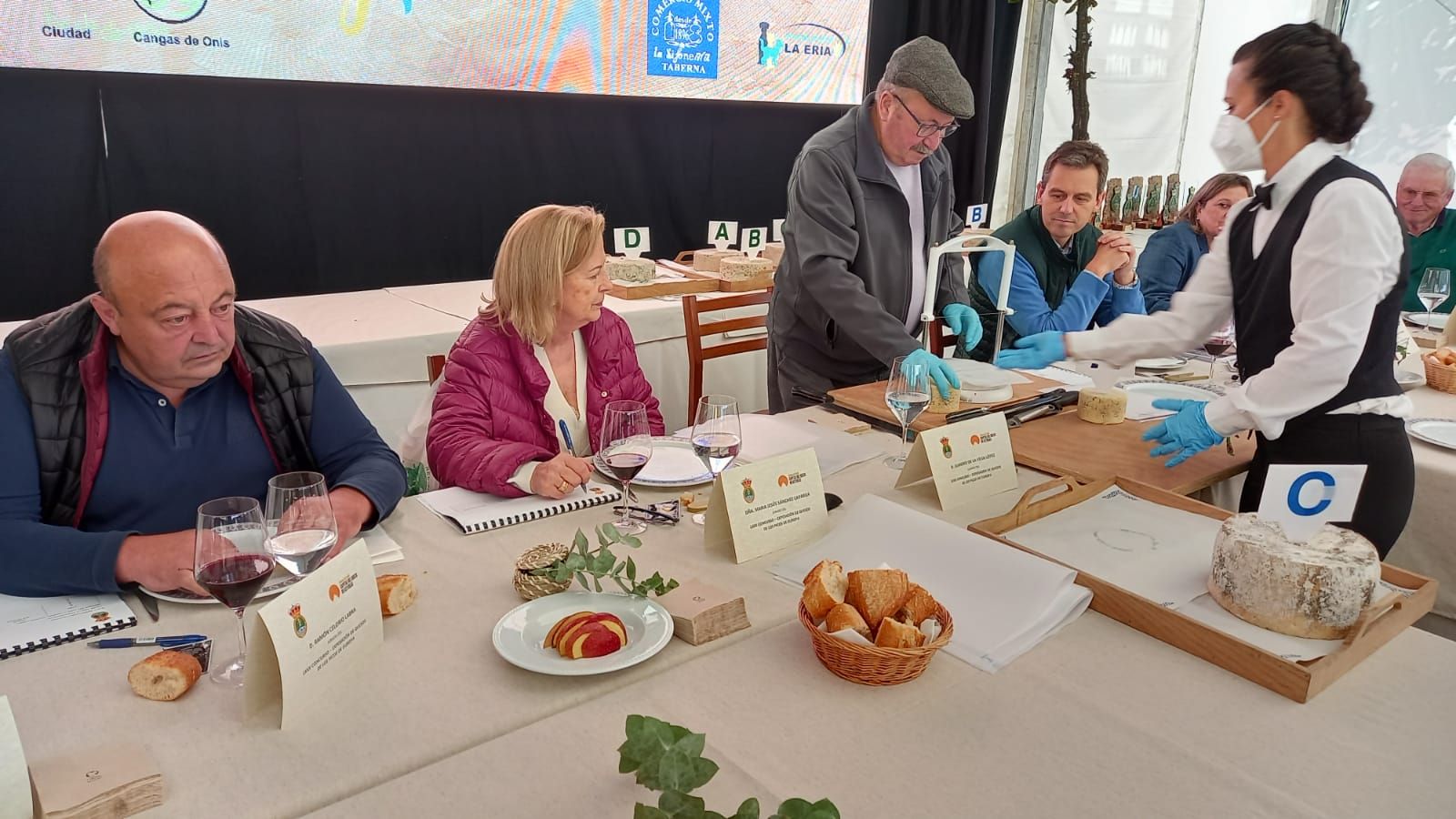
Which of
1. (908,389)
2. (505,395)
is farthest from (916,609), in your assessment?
(505,395)

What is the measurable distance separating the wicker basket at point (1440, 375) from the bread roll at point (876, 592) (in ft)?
7.46

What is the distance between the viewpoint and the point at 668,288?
3.78m

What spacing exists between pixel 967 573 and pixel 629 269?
9.10 ft

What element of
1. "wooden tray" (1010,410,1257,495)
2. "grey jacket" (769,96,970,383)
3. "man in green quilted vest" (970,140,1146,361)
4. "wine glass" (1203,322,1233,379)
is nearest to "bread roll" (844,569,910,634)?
"wooden tray" (1010,410,1257,495)

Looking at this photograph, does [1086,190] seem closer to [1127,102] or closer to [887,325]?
[887,325]

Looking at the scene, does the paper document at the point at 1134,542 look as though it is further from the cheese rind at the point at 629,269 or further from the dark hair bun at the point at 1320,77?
the cheese rind at the point at 629,269

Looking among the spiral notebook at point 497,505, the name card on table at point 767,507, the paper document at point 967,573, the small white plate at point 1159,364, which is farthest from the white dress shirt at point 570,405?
the small white plate at point 1159,364

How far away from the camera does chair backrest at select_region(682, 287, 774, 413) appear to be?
9.34ft

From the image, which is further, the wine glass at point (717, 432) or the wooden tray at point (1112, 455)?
the wooden tray at point (1112, 455)

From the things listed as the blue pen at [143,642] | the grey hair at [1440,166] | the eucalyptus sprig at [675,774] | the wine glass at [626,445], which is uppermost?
the grey hair at [1440,166]

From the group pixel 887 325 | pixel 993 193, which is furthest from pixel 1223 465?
pixel 993 193

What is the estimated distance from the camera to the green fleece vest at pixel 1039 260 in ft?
9.78

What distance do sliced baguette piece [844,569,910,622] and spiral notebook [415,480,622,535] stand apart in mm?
595

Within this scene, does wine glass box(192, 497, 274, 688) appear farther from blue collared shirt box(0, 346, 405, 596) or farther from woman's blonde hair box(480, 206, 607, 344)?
woman's blonde hair box(480, 206, 607, 344)
